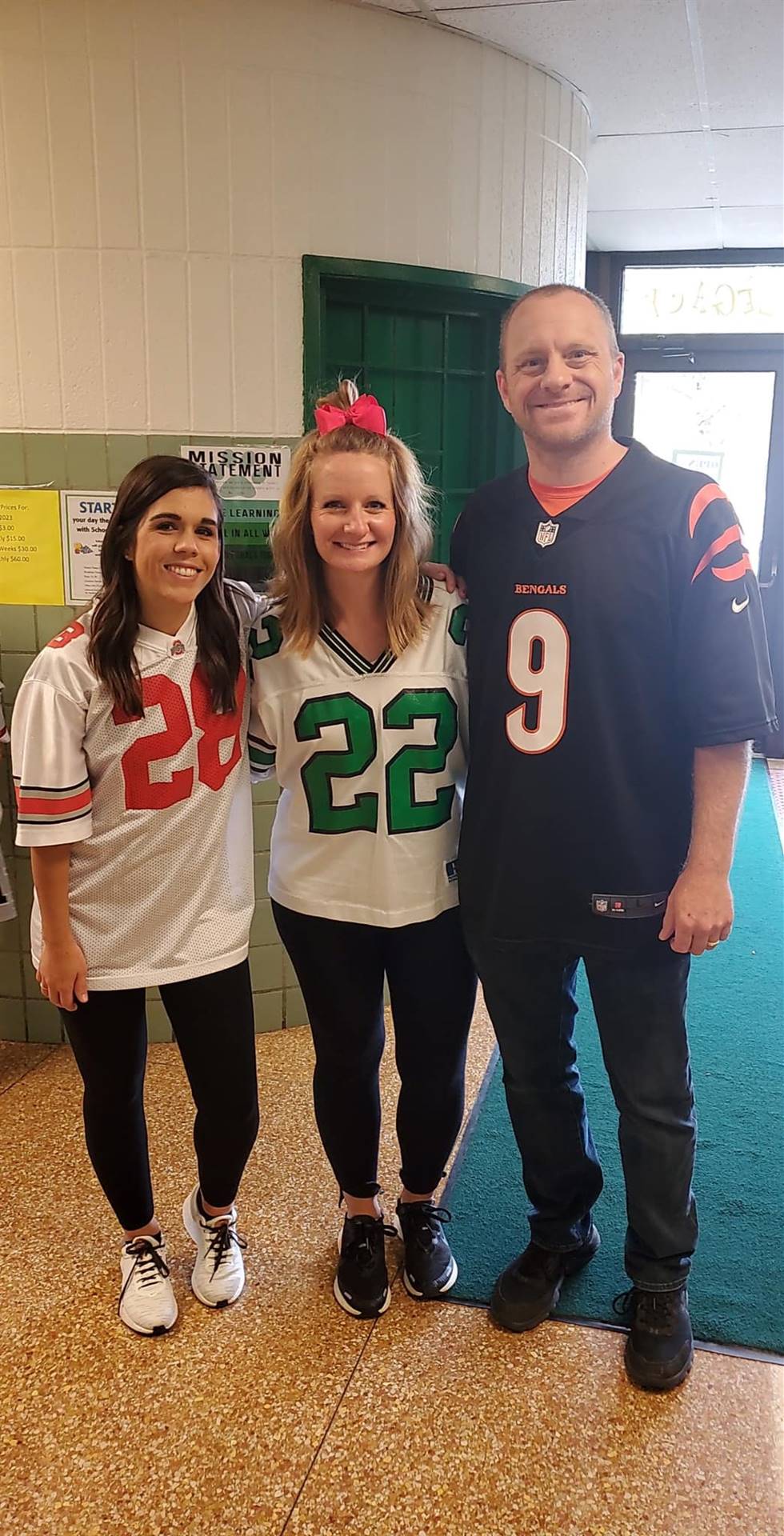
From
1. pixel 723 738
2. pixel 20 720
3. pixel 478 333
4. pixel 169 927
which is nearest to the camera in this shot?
pixel 723 738

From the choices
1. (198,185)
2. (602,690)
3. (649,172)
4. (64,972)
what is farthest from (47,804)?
(649,172)

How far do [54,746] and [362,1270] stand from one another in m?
1.05

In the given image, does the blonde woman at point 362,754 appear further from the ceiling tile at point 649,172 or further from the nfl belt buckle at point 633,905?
the ceiling tile at point 649,172

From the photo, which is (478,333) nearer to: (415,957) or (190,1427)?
(415,957)

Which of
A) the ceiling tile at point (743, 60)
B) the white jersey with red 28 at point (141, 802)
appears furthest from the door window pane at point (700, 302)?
the white jersey with red 28 at point (141, 802)

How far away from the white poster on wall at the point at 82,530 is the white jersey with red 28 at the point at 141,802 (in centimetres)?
107

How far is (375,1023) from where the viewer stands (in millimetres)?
1750

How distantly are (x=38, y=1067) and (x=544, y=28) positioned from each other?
2981mm

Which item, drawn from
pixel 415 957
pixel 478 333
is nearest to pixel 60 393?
pixel 478 333

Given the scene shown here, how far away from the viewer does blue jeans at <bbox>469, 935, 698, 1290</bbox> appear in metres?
1.59

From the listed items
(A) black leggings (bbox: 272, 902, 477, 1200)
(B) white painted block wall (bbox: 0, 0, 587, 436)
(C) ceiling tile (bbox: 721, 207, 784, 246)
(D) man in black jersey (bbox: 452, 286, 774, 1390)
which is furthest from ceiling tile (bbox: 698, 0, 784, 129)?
(A) black leggings (bbox: 272, 902, 477, 1200)

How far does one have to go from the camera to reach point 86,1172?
2246mm

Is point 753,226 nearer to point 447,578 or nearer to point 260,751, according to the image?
point 447,578

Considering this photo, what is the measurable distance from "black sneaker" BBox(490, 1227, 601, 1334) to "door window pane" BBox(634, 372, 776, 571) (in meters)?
4.71
